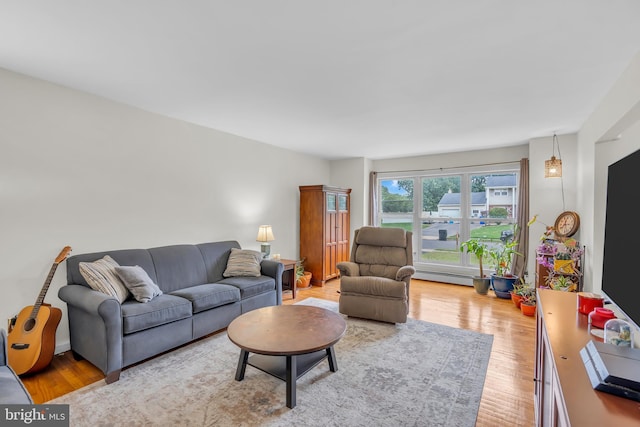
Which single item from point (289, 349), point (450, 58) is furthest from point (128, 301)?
point (450, 58)

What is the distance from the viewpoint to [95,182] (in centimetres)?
296

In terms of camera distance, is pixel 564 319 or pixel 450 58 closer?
pixel 564 319

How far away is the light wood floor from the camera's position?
2.05 meters

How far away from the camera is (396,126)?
3.89m

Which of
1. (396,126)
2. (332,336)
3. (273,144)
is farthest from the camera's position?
(273,144)

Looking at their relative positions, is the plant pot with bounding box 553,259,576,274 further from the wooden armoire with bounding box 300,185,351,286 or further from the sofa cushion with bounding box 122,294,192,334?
the sofa cushion with bounding box 122,294,192,334

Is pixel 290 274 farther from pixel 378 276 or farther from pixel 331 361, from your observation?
pixel 331 361

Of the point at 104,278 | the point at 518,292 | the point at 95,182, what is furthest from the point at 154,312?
the point at 518,292

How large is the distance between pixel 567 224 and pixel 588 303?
2.99 metres

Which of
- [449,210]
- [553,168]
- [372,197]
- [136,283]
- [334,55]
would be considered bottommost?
[136,283]

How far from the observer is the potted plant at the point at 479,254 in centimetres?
480

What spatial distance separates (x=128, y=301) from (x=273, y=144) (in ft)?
10.3

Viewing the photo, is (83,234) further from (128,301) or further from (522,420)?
(522,420)

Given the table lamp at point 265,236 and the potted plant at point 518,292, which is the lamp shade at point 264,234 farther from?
the potted plant at point 518,292
